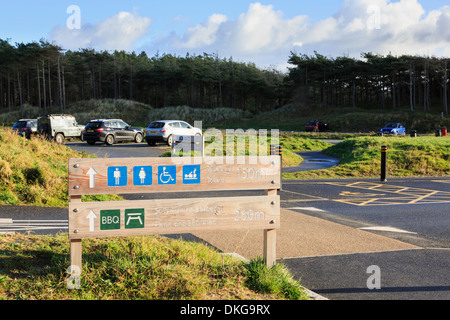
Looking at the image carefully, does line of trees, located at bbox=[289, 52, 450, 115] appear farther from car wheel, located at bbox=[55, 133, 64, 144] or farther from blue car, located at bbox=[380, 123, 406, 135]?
car wheel, located at bbox=[55, 133, 64, 144]

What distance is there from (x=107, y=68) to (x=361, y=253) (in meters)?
88.1

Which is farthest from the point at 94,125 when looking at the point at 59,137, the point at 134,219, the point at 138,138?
the point at 134,219

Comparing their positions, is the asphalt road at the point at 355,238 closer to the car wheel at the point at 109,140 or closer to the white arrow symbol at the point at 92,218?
the white arrow symbol at the point at 92,218

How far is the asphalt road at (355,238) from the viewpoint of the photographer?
17.1 ft

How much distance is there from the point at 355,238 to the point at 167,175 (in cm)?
413

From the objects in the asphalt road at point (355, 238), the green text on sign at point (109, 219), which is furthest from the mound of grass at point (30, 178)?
the green text on sign at point (109, 219)

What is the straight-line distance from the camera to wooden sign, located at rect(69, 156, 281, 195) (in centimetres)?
448

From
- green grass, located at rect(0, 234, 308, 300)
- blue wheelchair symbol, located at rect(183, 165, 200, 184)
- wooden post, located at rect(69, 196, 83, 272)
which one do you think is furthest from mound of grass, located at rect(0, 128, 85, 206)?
blue wheelchair symbol, located at rect(183, 165, 200, 184)

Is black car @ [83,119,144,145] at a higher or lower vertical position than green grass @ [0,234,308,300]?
higher

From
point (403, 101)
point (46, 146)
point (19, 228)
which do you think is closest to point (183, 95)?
point (403, 101)

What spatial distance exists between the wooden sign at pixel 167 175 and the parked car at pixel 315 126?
47.8m

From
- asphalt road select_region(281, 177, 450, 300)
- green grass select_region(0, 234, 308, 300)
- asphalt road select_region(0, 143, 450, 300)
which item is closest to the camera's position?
green grass select_region(0, 234, 308, 300)

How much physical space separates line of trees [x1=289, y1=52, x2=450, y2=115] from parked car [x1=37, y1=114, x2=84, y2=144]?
4972 centimetres
